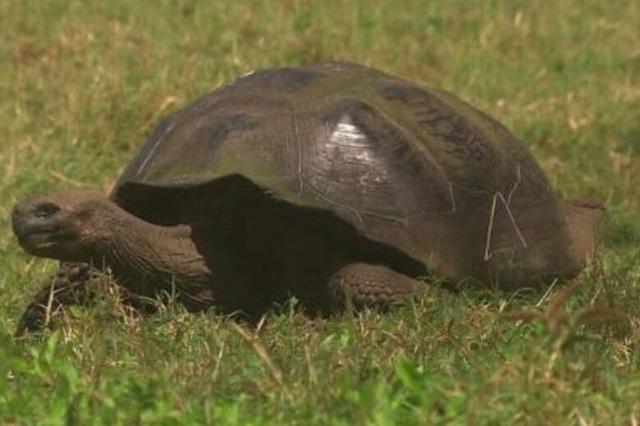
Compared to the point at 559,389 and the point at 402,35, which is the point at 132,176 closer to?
the point at 559,389

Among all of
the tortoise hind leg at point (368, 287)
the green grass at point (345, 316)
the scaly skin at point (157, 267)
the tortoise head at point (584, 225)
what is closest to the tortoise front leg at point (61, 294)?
the scaly skin at point (157, 267)

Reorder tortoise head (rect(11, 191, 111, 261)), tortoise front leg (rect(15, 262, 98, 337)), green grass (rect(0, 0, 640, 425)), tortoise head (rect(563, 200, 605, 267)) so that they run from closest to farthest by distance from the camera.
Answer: green grass (rect(0, 0, 640, 425))
tortoise head (rect(11, 191, 111, 261))
tortoise front leg (rect(15, 262, 98, 337))
tortoise head (rect(563, 200, 605, 267))

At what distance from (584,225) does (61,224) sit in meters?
1.91

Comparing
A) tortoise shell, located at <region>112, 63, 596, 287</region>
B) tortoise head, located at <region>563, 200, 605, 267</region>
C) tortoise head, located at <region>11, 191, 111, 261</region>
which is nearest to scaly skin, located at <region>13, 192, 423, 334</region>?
tortoise head, located at <region>11, 191, 111, 261</region>

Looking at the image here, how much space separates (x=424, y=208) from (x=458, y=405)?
1442 mm

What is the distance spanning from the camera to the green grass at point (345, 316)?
316 centimetres

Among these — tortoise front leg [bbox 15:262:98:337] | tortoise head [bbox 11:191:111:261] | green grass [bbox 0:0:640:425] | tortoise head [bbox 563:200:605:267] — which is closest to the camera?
green grass [bbox 0:0:640:425]

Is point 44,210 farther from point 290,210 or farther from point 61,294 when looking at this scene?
point 290,210

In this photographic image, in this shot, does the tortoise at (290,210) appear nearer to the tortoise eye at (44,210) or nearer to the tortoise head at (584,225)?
the tortoise eye at (44,210)

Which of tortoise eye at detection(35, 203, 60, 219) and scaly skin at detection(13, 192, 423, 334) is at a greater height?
tortoise eye at detection(35, 203, 60, 219)

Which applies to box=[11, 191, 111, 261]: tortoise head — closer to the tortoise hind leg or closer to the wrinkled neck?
the wrinkled neck

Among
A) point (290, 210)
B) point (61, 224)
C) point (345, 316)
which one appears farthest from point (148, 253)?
point (345, 316)

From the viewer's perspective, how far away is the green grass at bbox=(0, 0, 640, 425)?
10.4ft

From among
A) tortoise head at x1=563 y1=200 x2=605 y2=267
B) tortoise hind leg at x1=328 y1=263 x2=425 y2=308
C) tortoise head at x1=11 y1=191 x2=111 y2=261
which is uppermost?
tortoise head at x1=11 y1=191 x2=111 y2=261
